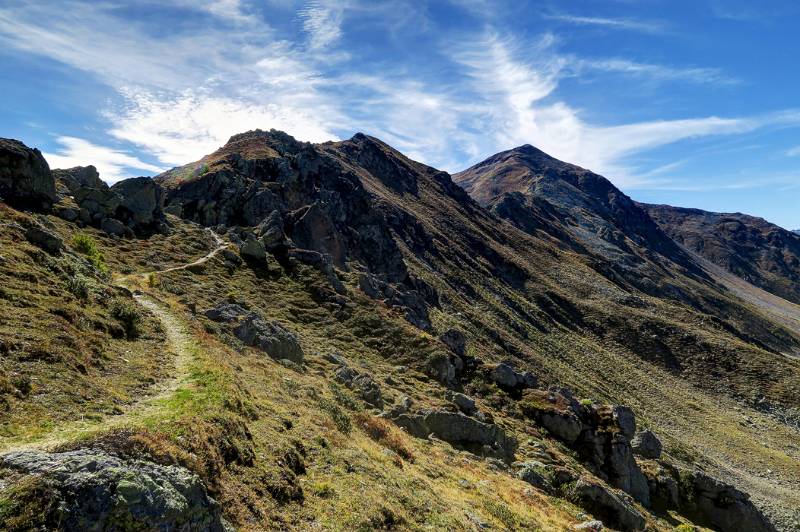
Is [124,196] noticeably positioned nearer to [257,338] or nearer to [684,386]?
[257,338]

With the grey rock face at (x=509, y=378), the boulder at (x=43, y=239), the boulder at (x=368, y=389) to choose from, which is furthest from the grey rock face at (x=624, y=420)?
the boulder at (x=43, y=239)

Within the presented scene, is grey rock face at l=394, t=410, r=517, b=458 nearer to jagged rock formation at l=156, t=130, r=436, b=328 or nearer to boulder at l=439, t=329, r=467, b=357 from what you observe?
boulder at l=439, t=329, r=467, b=357

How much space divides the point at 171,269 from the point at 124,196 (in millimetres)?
16908

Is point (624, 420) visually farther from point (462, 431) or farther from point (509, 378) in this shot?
point (462, 431)

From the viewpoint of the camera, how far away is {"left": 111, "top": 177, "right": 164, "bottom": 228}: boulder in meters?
52.6

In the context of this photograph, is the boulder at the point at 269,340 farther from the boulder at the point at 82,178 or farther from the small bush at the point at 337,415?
the boulder at the point at 82,178

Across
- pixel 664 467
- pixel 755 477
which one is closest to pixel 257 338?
pixel 664 467

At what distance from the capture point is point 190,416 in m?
14.0

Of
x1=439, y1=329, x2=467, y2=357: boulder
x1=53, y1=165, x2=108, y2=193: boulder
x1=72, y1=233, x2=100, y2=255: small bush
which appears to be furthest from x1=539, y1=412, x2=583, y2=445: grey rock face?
x1=53, y1=165, x2=108, y2=193: boulder

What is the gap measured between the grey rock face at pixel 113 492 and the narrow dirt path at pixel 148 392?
915 millimetres

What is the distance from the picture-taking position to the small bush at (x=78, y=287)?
23844 millimetres

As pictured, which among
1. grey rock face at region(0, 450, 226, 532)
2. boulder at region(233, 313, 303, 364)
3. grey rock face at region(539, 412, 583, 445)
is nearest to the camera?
grey rock face at region(0, 450, 226, 532)

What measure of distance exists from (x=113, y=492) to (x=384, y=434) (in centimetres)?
1583

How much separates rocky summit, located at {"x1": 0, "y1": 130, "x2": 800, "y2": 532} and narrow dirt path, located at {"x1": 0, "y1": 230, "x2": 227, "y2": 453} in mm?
114
